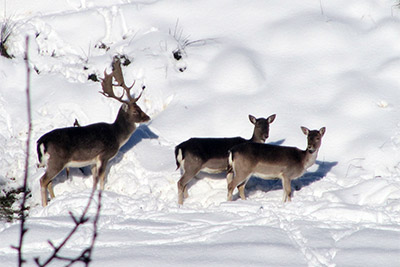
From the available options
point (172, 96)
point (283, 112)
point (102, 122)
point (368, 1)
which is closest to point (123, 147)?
point (102, 122)

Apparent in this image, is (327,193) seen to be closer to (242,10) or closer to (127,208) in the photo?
(127,208)

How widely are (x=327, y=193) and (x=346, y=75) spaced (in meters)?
3.45

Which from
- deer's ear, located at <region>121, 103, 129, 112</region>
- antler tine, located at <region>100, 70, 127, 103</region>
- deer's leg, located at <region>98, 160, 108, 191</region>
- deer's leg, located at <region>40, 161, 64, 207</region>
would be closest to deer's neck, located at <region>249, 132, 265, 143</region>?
deer's ear, located at <region>121, 103, 129, 112</region>

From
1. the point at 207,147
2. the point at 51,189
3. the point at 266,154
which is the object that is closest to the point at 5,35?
the point at 51,189

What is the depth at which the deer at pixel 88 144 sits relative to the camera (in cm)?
1020

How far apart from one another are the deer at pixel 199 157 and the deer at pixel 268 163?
0.82ft

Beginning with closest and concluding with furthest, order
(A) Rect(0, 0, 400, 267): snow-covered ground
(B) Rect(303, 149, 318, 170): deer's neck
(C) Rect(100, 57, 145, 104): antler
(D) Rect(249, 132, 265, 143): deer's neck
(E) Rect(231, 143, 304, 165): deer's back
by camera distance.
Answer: (A) Rect(0, 0, 400, 267): snow-covered ground, (E) Rect(231, 143, 304, 165): deer's back, (B) Rect(303, 149, 318, 170): deer's neck, (D) Rect(249, 132, 265, 143): deer's neck, (C) Rect(100, 57, 145, 104): antler

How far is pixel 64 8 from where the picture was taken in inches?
589

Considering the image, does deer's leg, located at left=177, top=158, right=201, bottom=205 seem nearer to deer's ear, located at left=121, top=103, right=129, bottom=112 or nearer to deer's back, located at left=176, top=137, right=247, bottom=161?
deer's back, located at left=176, top=137, right=247, bottom=161

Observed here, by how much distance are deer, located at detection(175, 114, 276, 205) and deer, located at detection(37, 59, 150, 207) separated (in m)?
1.13

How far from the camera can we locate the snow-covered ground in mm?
8320

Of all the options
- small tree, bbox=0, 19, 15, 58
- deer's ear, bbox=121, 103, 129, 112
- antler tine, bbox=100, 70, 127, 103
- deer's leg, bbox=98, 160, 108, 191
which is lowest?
deer's leg, bbox=98, 160, 108, 191

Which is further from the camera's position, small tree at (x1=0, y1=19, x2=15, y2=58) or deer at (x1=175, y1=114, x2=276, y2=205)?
small tree at (x1=0, y1=19, x2=15, y2=58)

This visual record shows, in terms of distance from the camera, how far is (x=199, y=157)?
10.2m
